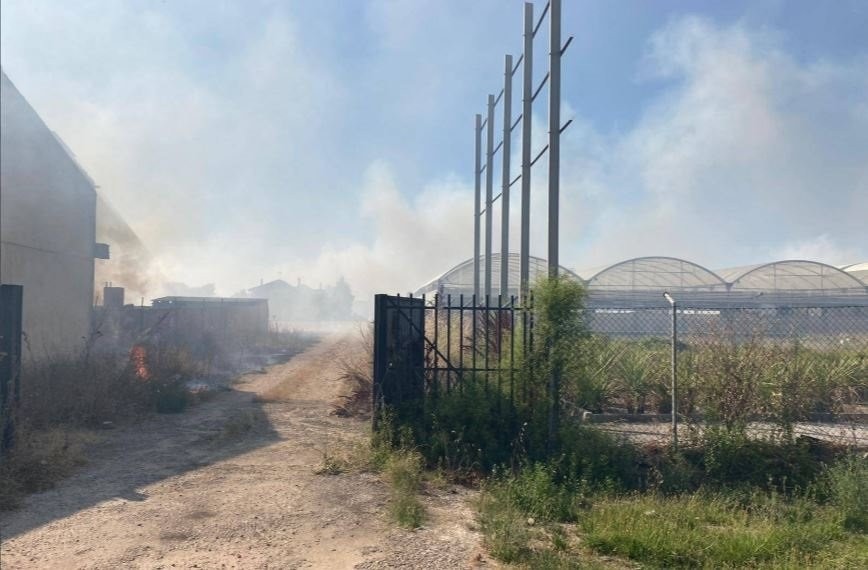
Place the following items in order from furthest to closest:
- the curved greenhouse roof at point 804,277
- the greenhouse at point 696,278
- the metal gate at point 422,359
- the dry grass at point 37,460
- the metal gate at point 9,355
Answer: the curved greenhouse roof at point 804,277 < the greenhouse at point 696,278 < the metal gate at point 422,359 < the metal gate at point 9,355 < the dry grass at point 37,460

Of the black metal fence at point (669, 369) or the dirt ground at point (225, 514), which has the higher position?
the black metal fence at point (669, 369)

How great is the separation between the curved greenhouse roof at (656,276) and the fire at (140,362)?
22.1 metres

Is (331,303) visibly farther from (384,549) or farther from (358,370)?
(384,549)

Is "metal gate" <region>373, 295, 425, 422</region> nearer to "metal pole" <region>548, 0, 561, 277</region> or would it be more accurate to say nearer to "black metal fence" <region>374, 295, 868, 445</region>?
"black metal fence" <region>374, 295, 868, 445</region>

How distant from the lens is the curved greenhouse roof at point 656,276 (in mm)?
30500

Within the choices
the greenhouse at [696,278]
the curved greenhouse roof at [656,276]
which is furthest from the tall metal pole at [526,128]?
the curved greenhouse roof at [656,276]

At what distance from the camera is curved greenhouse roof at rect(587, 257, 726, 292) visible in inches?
1201

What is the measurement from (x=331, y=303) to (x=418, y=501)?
81404 mm

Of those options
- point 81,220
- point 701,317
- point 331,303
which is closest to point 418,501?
point 701,317

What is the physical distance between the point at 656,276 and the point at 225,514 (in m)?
28.7

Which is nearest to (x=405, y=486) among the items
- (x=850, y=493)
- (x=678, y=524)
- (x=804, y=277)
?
(x=678, y=524)

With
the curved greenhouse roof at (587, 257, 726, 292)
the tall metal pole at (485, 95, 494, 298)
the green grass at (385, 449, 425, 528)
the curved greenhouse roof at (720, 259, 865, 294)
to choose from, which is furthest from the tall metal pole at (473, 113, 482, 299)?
the curved greenhouse roof at (720, 259, 865, 294)

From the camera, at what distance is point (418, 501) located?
5895 millimetres

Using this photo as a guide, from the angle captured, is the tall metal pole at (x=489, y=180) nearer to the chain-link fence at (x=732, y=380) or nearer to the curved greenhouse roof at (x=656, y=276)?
the chain-link fence at (x=732, y=380)
